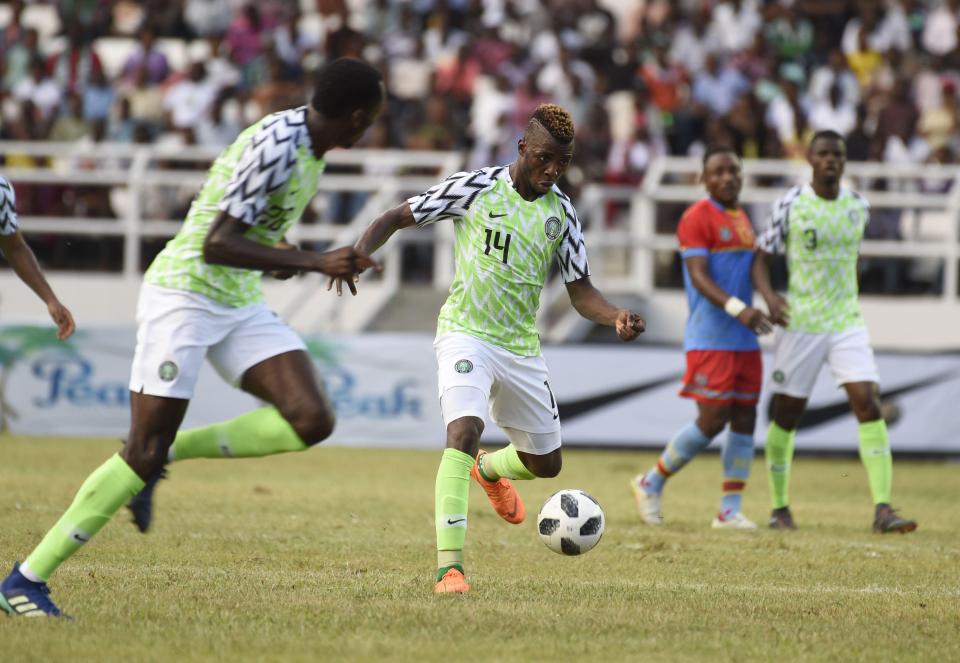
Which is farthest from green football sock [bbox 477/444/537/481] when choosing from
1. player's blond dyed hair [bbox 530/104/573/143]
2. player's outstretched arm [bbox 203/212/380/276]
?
player's outstretched arm [bbox 203/212/380/276]

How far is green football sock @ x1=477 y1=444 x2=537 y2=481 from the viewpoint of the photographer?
27.4ft

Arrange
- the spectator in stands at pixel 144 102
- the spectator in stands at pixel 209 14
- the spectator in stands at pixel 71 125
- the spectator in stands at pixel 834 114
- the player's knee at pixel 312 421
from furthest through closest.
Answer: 1. the spectator in stands at pixel 209 14
2. the spectator in stands at pixel 144 102
3. the spectator in stands at pixel 71 125
4. the spectator in stands at pixel 834 114
5. the player's knee at pixel 312 421

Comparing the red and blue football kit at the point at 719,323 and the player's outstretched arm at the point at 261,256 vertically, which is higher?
the player's outstretched arm at the point at 261,256

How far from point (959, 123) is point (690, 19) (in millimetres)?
4521

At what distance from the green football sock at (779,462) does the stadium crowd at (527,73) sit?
800 cm

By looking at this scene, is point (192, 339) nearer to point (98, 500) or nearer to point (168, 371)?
point (168, 371)

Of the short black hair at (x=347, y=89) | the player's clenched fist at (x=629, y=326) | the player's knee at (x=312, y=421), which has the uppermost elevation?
the short black hair at (x=347, y=89)

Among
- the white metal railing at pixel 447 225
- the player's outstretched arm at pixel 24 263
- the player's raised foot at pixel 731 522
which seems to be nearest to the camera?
the player's outstretched arm at pixel 24 263

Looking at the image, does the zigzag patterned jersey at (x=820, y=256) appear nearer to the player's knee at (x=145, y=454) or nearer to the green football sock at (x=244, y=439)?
the green football sock at (x=244, y=439)

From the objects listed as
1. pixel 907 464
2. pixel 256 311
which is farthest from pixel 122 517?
pixel 907 464

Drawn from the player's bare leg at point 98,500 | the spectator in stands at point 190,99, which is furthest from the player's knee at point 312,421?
the spectator in stands at point 190,99

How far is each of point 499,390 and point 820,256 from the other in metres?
4.09

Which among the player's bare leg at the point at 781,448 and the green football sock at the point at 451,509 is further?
the player's bare leg at the point at 781,448

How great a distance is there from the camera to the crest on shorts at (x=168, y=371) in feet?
21.9
